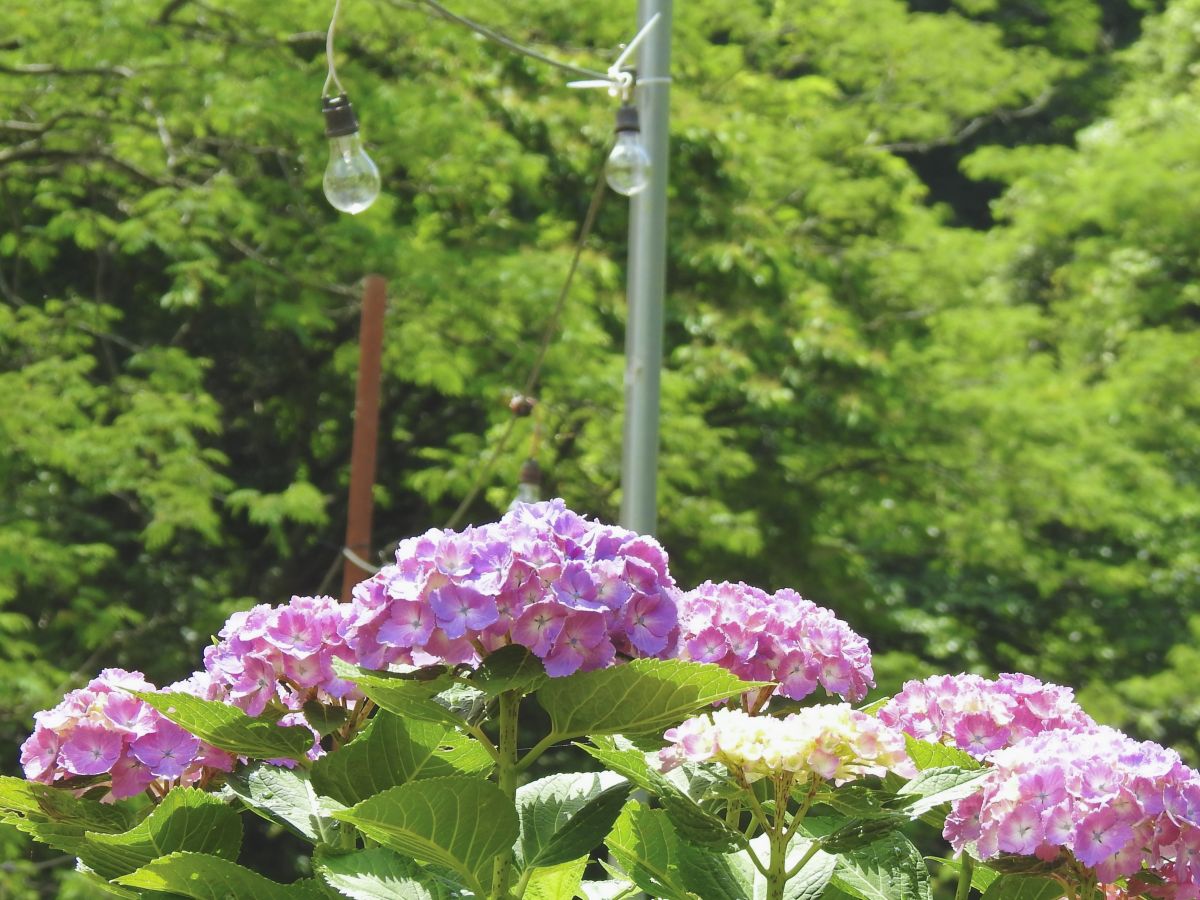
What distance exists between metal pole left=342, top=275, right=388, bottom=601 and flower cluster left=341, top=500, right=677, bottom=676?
5.17 metres

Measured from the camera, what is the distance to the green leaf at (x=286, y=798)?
1457 mm

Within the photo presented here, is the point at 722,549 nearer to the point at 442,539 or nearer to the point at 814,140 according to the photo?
the point at 814,140

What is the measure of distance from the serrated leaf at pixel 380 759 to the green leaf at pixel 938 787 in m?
0.37

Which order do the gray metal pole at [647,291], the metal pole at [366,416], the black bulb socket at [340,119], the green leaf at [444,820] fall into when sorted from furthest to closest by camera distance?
the metal pole at [366,416]
the gray metal pole at [647,291]
the black bulb socket at [340,119]
the green leaf at [444,820]

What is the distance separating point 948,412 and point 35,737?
1111 cm

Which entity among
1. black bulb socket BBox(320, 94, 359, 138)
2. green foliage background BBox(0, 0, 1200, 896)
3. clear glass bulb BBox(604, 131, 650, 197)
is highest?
black bulb socket BBox(320, 94, 359, 138)

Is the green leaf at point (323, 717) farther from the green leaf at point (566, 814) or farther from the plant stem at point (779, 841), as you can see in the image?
the plant stem at point (779, 841)

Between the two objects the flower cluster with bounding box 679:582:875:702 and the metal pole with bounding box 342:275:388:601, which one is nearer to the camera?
the flower cluster with bounding box 679:582:875:702

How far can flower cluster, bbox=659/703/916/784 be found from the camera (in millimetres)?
1322

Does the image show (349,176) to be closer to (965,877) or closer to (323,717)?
(323,717)

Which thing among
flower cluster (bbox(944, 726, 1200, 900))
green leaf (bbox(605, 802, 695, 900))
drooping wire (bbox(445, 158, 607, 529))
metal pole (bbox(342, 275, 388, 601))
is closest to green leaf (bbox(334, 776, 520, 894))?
green leaf (bbox(605, 802, 695, 900))

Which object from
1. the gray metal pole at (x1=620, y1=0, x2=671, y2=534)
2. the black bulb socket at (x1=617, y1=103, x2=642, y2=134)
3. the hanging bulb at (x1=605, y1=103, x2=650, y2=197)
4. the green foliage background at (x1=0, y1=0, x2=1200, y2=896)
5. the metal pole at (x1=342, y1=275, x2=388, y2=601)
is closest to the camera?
the hanging bulb at (x1=605, y1=103, x2=650, y2=197)

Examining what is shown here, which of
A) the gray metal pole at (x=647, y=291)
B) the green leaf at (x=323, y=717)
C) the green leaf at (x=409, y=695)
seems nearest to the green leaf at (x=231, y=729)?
the green leaf at (x=323, y=717)

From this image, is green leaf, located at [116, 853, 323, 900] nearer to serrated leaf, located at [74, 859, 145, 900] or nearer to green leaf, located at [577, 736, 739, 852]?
serrated leaf, located at [74, 859, 145, 900]
